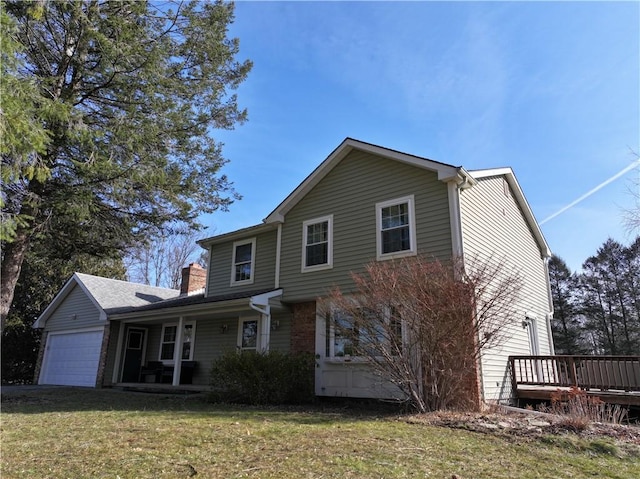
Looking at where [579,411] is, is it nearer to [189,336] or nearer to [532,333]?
[532,333]

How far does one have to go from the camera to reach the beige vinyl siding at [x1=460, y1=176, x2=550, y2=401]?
10258 mm

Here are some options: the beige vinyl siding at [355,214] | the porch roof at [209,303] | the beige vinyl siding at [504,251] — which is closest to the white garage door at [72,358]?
the porch roof at [209,303]

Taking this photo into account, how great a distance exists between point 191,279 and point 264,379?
10.2 meters

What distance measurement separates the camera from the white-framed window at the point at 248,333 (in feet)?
45.6

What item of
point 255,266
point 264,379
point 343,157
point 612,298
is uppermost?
point 343,157

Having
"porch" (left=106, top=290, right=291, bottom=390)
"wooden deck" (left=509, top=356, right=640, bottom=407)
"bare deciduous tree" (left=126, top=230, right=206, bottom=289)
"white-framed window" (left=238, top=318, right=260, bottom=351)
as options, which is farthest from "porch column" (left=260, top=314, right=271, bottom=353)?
"bare deciduous tree" (left=126, top=230, right=206, bottom=289)

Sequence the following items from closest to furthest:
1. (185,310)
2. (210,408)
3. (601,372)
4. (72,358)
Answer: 1. (210,408)
2. (601,372)
3. (185,310)
4. (72,358)

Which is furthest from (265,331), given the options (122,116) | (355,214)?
(122,116)

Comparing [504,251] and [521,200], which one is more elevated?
[521,200]

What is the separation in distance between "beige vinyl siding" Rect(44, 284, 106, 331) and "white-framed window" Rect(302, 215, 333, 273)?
1012 cm

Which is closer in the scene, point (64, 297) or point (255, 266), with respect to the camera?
point (255, 266)

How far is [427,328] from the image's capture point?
814 centimetres

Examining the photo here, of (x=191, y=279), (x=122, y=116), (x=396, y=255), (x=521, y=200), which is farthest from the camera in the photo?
(x=191, y=279)

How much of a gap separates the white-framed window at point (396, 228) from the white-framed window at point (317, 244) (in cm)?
156
